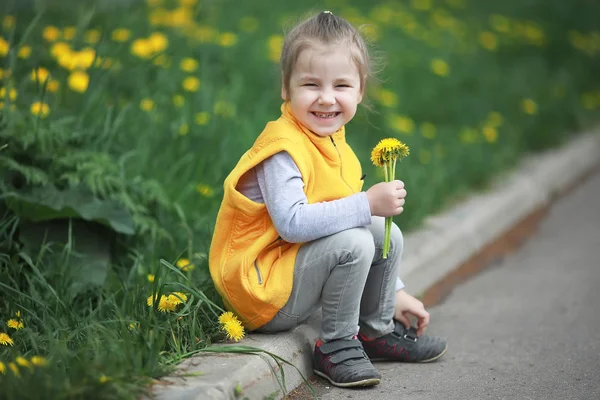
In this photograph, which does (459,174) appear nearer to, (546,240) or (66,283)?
(546,240)

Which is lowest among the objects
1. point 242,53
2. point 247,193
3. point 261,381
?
point 261,381

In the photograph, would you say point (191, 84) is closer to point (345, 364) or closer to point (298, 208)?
point (298, 208)

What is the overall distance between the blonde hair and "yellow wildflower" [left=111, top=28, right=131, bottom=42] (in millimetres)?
1932

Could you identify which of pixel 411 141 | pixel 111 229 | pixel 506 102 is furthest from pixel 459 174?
pixel 111 229

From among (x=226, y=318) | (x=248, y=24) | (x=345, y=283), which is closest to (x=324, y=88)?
(x=345, y=283)

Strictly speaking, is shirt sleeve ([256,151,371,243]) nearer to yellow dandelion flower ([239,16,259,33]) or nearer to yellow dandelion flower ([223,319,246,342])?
yellow dandelion flower ([223,319,246,342])

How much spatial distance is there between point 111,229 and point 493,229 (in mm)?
2238

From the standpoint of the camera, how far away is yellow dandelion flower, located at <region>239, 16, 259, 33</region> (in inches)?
253

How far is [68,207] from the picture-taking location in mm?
3518

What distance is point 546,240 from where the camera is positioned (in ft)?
16.8

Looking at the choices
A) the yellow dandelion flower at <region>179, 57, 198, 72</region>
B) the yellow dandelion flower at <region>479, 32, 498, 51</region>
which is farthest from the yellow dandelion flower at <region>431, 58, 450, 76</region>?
the yellow dandelion flower at <region>179, 57, 198, 72</region>

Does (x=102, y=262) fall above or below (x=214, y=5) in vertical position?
below

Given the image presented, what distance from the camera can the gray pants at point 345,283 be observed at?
2.96 meters

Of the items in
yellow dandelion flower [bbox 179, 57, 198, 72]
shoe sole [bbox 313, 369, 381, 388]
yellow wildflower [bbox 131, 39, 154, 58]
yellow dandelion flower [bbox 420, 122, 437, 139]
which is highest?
yellow wildflower [bbox 131, 39, 154, 58]
